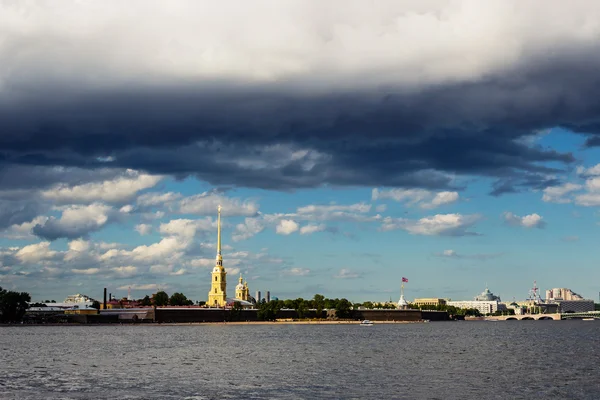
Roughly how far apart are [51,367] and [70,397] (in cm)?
2265

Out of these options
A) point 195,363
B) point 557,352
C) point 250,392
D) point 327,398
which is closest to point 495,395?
point 327,398

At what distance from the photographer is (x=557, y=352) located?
287 feet

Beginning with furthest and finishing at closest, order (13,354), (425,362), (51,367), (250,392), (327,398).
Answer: (13,354) → (425,362) → (51,367) → (250,392) → (327,398)

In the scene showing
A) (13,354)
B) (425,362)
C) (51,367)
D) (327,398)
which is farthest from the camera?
(13,354)

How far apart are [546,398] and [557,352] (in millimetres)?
45245

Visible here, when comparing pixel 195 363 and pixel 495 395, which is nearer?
pixel 495 395

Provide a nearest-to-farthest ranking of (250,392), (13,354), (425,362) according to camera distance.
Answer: (250,392) < (425,362) < (13,354)

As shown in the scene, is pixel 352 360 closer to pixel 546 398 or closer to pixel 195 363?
pixel 195 363

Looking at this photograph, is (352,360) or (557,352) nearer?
(352,360)

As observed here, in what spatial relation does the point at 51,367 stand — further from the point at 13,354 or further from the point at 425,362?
the point at 425,362

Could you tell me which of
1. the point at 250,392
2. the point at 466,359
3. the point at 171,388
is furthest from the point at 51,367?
the point at 466,359

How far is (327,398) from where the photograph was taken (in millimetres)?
43938

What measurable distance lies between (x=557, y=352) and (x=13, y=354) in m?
59.5

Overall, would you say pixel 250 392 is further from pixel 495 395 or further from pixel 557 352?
pixel 557 352
